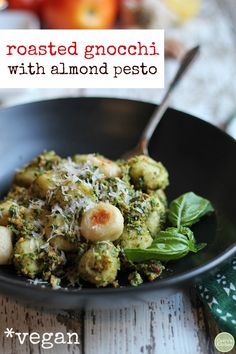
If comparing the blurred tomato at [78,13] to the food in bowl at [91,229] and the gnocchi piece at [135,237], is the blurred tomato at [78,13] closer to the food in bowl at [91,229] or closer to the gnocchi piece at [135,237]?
the food in bowl at [91,229]

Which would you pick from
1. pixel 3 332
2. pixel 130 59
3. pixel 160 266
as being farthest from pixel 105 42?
pixel 3 332

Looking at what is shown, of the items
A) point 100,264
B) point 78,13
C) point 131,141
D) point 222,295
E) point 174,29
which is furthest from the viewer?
point 174,29

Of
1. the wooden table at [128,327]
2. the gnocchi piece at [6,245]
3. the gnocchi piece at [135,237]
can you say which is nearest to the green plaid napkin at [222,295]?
the wooden table at [128,327]

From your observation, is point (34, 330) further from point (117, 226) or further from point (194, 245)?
point (194, 245)

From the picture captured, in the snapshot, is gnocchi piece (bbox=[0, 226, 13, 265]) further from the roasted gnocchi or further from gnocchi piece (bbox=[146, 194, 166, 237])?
gnocchi piece (bbox=[146, 194, 166, 237])

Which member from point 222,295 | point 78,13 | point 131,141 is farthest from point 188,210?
point 78,13

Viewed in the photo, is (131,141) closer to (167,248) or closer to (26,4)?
(167,248)
